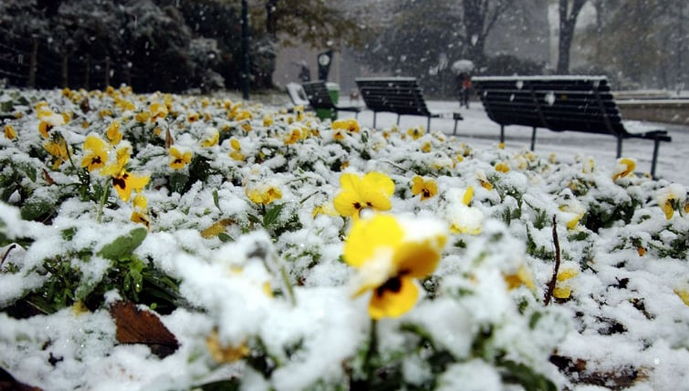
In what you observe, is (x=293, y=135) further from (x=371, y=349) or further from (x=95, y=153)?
(x=371, y=349)

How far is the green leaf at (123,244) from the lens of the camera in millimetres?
876

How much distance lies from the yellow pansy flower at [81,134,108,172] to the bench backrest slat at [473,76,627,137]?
3.95m

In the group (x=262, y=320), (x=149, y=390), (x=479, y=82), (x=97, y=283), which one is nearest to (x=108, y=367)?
(x=97, y=283)

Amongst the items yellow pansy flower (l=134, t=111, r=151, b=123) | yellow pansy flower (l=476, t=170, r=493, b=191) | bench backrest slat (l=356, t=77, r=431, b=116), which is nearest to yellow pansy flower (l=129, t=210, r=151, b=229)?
yellow pansy flower (l=476, t=170, r=493, b=191)

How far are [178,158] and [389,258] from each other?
4.58ft

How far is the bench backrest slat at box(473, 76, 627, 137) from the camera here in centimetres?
437

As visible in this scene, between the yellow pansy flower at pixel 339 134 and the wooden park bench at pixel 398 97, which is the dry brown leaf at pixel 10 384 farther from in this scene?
the wooden park bench at pixel 398 97

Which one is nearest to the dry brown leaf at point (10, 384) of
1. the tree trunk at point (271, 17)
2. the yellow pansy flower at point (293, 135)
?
the yellow pansy flower at point (293, 135)

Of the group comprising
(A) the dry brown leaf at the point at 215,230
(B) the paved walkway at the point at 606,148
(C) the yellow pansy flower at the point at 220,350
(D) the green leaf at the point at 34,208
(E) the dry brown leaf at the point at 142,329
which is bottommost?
(B) the paved walkway at the point at 606,148

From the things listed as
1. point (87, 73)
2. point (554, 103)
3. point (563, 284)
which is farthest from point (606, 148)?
point (87, 73)

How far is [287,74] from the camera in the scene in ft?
123

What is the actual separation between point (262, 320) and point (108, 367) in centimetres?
44

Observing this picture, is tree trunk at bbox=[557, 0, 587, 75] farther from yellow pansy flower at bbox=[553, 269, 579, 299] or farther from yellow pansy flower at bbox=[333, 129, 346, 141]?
yellow pansy flower at bbox=[553, 269, 579, 299]

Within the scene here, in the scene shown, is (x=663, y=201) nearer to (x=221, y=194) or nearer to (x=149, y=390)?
(x=221, y=194)
